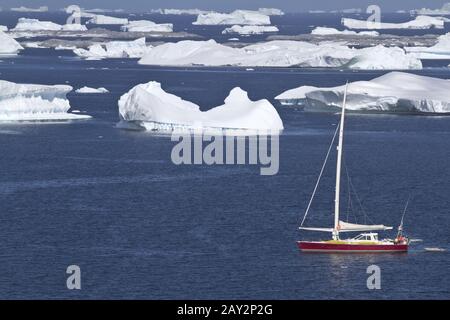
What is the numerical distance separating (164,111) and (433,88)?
20.0m

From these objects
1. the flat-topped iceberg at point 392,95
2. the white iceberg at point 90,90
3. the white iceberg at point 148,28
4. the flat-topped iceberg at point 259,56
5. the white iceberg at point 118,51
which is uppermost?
the flat-topped iceberg at point 392,95

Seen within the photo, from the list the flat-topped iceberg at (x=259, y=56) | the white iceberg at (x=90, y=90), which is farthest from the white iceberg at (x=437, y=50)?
the white iceberg at (x=90, y=90)

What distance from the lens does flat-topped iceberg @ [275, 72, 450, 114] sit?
73688 millimetres

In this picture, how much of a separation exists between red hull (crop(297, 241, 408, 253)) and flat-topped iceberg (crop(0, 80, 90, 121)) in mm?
32525

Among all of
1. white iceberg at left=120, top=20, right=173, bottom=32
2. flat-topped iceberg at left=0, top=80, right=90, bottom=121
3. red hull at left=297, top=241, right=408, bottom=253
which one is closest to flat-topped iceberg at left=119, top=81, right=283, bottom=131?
flat-topped iceberg at left=0, top=80, right=90, bottom=121

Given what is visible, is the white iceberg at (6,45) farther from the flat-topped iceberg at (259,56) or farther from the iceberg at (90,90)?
the iceberg at (90,90)

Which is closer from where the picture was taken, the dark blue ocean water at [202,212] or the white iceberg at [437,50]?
the dark blue ocean water at [202,212]

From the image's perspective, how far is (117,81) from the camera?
102 m

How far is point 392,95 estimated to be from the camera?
73.7 m

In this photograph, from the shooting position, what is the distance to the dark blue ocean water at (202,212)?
104ft

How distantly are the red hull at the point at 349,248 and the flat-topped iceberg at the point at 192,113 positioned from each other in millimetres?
25749

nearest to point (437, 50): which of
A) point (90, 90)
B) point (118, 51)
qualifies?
point (118, 51)

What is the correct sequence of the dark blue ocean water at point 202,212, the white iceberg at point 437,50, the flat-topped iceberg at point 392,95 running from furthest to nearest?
the white iceberg at point 437,50 → the flat-topped iceberg at point 392,95 → the dark blue ocean water at point 202,212

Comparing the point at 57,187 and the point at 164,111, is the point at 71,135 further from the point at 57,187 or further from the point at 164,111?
the point at 57,187
